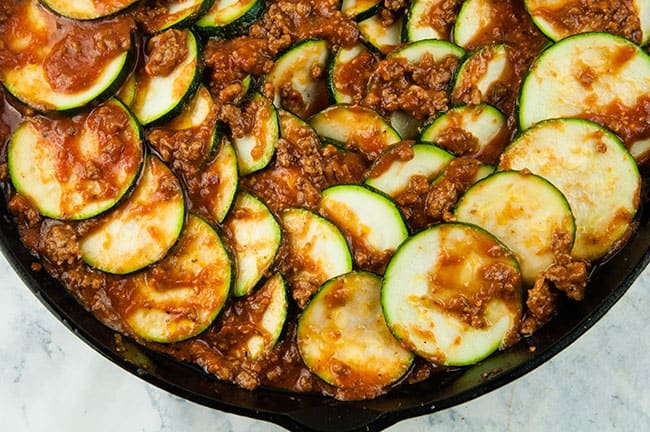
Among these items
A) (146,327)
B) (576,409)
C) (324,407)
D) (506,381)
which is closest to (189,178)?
(146,327)

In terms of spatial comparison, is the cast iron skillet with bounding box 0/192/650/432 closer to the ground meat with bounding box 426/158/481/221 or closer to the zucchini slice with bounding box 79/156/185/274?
the zucchini slice with bounding box 79/156/185/274

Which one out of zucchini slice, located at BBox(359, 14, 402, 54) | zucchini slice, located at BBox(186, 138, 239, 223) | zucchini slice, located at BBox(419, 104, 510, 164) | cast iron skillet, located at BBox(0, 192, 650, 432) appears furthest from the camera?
zucchini slice, located at BBox(359, 14, 402, 54)

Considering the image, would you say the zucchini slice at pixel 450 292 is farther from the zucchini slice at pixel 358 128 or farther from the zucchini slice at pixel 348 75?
the zucchini slice at pixel 348 75

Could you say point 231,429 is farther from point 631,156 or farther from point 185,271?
point 631,156

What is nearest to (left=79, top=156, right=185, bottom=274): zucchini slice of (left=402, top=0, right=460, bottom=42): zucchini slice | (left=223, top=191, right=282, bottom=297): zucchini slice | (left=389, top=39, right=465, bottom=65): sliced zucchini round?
(left=223, top=191, right=282, bottom=297): zucchini slice

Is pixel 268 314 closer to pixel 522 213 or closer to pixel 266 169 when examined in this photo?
pixel 266 169
